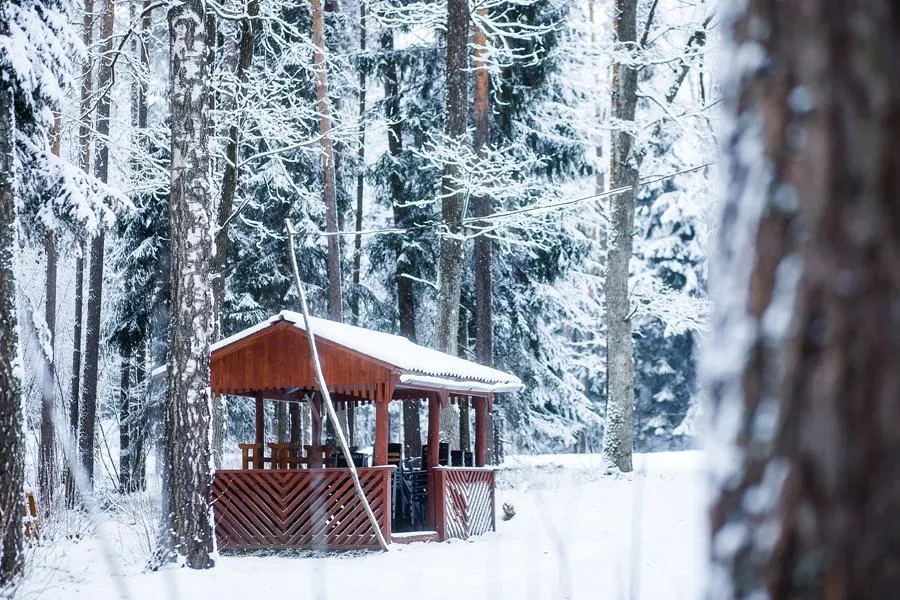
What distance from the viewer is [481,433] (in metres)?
15.4

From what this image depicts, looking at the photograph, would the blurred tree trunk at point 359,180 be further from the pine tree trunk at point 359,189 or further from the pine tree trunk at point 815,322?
the pine tree trunk at point 815,322

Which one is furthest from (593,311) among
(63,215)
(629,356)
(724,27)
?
(724,27)

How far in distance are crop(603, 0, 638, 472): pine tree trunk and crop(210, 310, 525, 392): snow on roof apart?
373cm

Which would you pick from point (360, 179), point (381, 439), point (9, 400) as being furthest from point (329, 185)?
point (9, 400)

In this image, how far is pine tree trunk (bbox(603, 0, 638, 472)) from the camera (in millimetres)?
17844

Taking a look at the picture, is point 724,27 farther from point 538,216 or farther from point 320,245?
point 320,245

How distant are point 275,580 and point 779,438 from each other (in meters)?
8.53

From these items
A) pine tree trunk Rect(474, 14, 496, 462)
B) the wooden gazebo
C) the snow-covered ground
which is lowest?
the snow-covered ground

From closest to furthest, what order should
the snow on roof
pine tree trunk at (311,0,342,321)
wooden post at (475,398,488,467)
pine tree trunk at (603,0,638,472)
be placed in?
1. the snow on roof
2. wooden post at (475,398,488,467)
3. pine tree trunk at (603,0,638,472)
4. pine tree trunk at (311,0,342,321)

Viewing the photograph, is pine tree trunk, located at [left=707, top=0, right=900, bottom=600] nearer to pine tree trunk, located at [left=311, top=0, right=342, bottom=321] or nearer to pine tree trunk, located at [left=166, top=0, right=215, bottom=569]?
pine tree trunk, located at [left=166, top=0, right=215, bottom=569]

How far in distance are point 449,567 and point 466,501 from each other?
143 inches

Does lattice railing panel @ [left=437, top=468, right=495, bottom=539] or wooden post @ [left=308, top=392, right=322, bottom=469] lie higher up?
wooden post @ [left=308, top=392, right=322, bottom=469]

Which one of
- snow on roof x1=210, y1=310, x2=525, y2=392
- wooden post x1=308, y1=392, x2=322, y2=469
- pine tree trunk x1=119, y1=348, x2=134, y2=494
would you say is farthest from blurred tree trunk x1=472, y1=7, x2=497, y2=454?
pine tree trunk x1=119, y1=348, x2=134, y2=494

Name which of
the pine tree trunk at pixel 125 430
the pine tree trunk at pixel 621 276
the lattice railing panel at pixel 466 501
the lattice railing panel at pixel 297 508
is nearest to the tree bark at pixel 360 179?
the pine tree trunk at pixel 125 430
